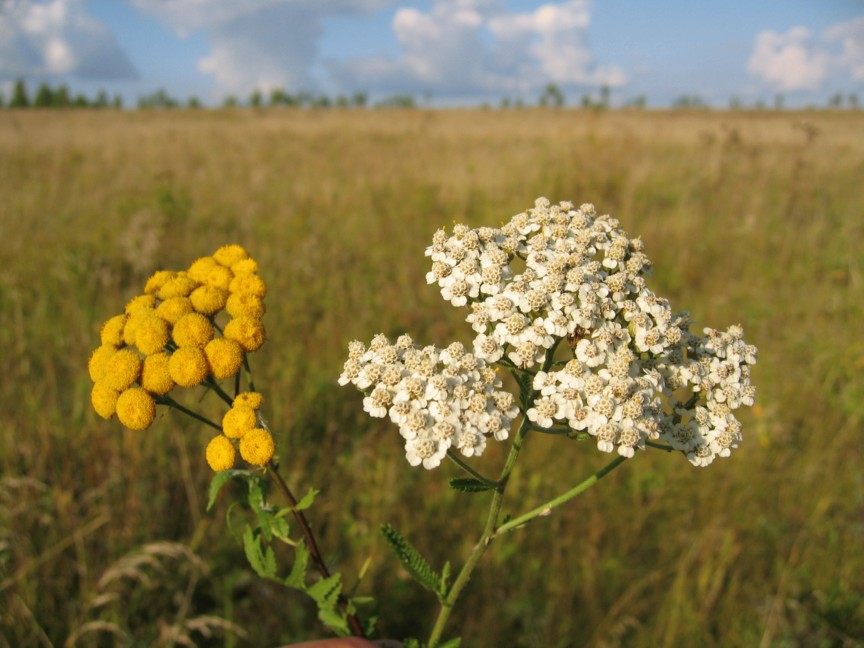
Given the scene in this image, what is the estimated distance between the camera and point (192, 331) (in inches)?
68.8

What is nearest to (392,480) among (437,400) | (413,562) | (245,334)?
(413,562)

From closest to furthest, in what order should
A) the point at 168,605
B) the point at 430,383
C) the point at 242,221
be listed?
the point at 430,383 → the point at 168,605 → the point at 242,221

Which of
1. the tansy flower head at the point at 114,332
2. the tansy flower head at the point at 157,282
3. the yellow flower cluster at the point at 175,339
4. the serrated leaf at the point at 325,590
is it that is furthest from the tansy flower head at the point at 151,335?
the serrated leaf at the point at 325,590

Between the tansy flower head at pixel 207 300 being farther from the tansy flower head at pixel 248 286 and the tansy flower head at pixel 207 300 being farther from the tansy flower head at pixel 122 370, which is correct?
the tansy flower head at pixel 122 370

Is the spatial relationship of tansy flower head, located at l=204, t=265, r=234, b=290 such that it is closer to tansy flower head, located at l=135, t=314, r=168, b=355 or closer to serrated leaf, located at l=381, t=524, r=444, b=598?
tansy flower head, located at l=135, t=314, r=168, b=355

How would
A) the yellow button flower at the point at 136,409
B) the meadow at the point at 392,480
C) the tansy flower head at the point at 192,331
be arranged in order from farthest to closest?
1. the meadow at the point at 392,480
2. the tansy flower head at the point at 192,331
3. the yellow button flower at the point at 136,409

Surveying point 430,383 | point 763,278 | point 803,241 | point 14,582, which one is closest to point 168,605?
point 14,582

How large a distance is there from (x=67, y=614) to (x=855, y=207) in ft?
38.8

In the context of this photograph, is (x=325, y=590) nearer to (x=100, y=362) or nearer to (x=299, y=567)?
(x=299, y=567)

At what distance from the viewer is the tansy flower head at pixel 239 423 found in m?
1.59

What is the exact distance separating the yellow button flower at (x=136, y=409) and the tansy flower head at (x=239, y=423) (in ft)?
0.77

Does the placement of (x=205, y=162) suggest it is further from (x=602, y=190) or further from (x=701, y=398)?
(x=701, y=398)

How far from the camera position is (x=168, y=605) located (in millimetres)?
3369

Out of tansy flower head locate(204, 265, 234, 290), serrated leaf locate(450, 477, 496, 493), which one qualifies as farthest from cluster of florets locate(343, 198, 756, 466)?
tansy flower head locate(204, 265, 234, 290)
